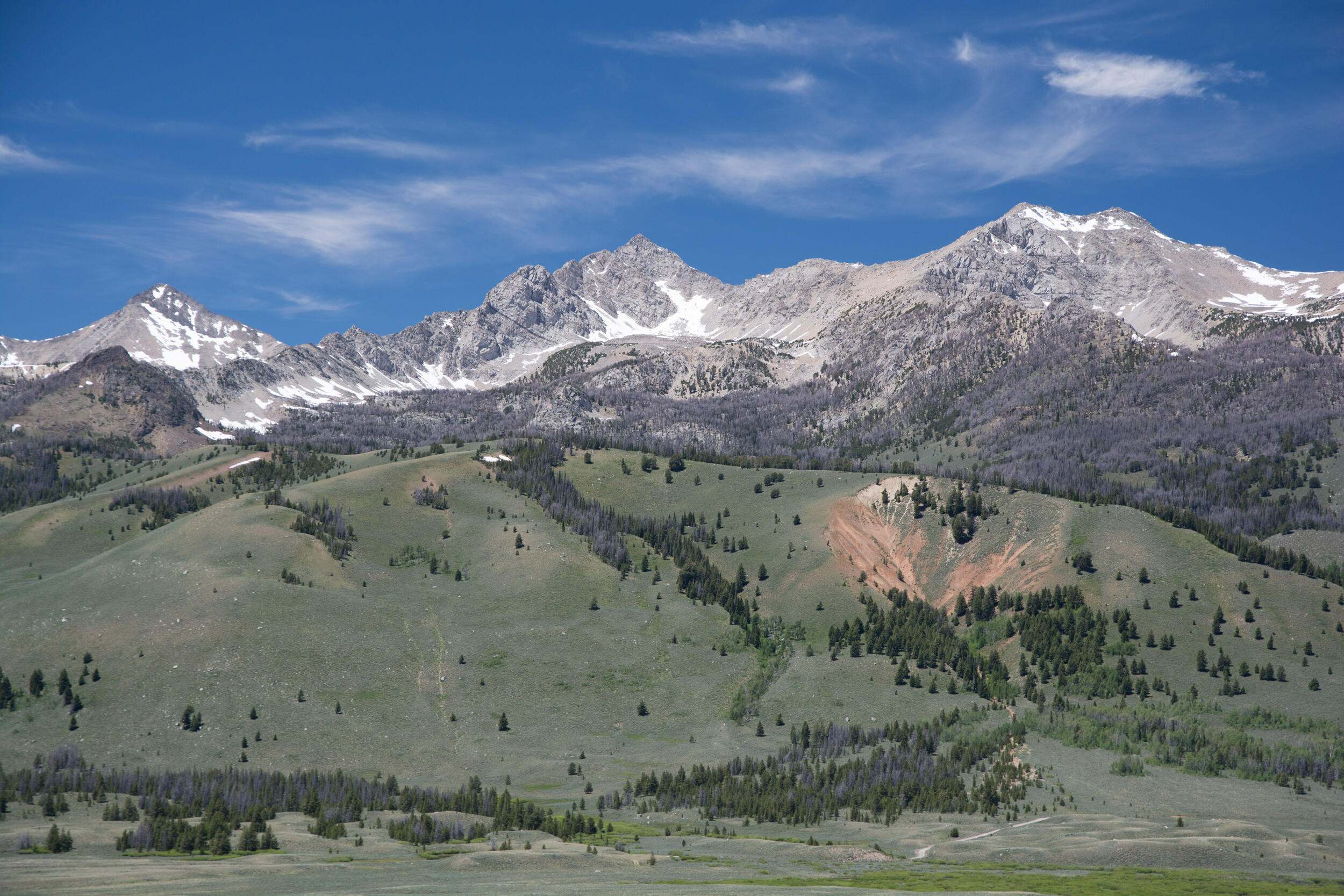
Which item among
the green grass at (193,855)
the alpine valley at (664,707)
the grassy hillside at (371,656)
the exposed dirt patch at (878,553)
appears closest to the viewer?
the green grass at (193,855)

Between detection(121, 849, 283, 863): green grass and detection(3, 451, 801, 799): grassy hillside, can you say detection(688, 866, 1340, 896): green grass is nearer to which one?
detection(121, 849, 283, 863): green grass

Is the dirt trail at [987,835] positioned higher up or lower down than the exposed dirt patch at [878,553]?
lower down

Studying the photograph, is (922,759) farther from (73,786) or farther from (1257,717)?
(73,786)

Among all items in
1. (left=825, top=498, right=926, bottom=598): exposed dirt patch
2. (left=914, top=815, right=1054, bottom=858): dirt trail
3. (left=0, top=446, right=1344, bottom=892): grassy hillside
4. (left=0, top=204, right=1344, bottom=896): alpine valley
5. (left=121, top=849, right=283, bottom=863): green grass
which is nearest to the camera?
(left=121, top=849, right=283, bottom=863): green grass

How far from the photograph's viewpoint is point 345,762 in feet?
400

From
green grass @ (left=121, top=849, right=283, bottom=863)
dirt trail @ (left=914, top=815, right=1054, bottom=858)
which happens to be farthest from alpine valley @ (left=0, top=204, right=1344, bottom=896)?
dirt trail @ (left=914, top=815, right=1054, bottom=858)

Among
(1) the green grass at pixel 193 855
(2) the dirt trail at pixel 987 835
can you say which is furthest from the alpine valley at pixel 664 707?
(2) the dirt trail at pixel 987 835

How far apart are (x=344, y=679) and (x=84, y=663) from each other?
29.8m

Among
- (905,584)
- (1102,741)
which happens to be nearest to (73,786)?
(1102,741)

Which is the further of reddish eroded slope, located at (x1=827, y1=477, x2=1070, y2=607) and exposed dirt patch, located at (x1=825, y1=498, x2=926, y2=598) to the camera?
exposed dirt patch, located at (x1=825, y1=498, x2=926, y2=598)

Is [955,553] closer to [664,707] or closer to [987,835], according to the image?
[664,707]

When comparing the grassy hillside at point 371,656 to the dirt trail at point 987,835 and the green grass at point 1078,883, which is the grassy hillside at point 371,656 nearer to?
the dirt trail at point 987,835

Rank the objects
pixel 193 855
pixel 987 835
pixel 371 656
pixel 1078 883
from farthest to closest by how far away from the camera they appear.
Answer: pixel 371 656 < pixel 987 835 < pixel 193 855 < pixel 1078 883

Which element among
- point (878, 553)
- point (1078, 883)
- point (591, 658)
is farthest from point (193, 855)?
point (878, 553)
